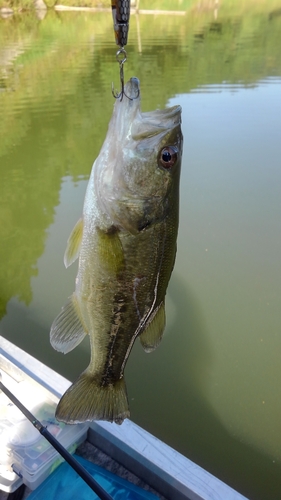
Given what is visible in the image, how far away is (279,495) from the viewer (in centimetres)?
254

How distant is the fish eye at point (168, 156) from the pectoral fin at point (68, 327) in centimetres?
56

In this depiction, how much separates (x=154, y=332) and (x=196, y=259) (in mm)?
3052

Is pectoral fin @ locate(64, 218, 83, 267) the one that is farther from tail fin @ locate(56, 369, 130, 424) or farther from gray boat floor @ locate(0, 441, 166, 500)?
gray boat floor @ locate(0, 441, 166, 500)

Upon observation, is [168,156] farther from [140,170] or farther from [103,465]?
[103,465]

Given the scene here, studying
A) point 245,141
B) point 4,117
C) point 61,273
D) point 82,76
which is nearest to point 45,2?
point 82,76

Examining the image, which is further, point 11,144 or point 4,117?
point 4,117

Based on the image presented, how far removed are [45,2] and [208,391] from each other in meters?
34.6

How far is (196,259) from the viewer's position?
4355 mm

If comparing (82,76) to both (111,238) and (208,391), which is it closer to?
(208,391)

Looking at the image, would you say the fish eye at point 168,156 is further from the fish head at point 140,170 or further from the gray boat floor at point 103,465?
the gray boat floor at point 103,465

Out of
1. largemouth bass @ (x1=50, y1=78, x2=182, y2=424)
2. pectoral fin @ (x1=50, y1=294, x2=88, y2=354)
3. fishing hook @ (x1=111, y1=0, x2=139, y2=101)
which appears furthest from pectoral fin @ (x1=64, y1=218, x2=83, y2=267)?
fishing hook @ (x1=111, y1=0, x2=139, y2=101)

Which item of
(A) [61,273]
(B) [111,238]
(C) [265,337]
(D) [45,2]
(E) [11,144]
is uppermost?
(D) [45,2]

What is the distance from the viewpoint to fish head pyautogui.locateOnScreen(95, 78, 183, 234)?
126 cm

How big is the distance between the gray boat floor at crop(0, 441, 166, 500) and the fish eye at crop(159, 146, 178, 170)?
5.28 ft
